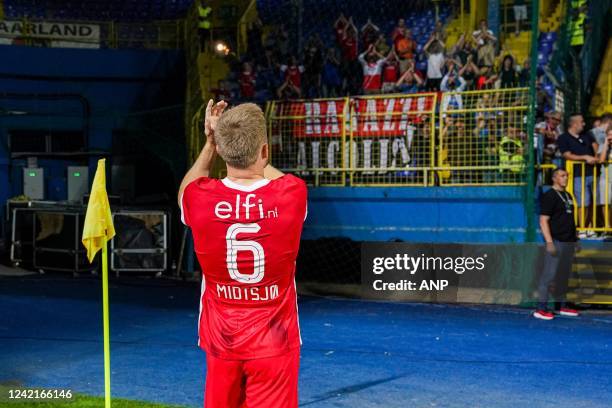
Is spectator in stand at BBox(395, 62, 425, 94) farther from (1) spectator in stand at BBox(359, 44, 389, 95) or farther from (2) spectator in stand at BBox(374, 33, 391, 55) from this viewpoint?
(2) spectator in stand at BBox(374, 33, 391, 55)

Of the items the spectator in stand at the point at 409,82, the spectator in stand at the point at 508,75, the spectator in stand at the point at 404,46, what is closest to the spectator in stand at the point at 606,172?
the spectator in stand at the point at 508,75

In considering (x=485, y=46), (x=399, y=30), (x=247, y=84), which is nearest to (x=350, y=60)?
(x=399, y=30)

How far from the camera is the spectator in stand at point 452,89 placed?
1569 centimetres

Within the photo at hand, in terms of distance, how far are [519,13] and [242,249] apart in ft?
62.6

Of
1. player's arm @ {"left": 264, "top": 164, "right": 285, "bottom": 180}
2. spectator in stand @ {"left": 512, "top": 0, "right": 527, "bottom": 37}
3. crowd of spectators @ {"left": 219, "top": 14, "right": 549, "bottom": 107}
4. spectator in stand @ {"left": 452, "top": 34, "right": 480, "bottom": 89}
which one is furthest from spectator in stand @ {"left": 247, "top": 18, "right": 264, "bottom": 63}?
player's arm @ {"left": 264, "top": 164, "right": 285, "bottom": 180}

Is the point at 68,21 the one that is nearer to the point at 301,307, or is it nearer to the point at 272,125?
the point at 272,125

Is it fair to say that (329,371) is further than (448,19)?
No

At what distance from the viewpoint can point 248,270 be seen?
3590 mm

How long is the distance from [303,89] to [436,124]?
4066 mm

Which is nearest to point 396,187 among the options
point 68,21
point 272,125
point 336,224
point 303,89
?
point 336,224

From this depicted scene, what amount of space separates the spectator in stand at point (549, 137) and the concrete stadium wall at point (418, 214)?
794 mm

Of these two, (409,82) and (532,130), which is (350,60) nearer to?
(409,82)

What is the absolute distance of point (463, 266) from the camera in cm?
1281

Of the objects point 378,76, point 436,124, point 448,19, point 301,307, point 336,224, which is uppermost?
point 448,19
